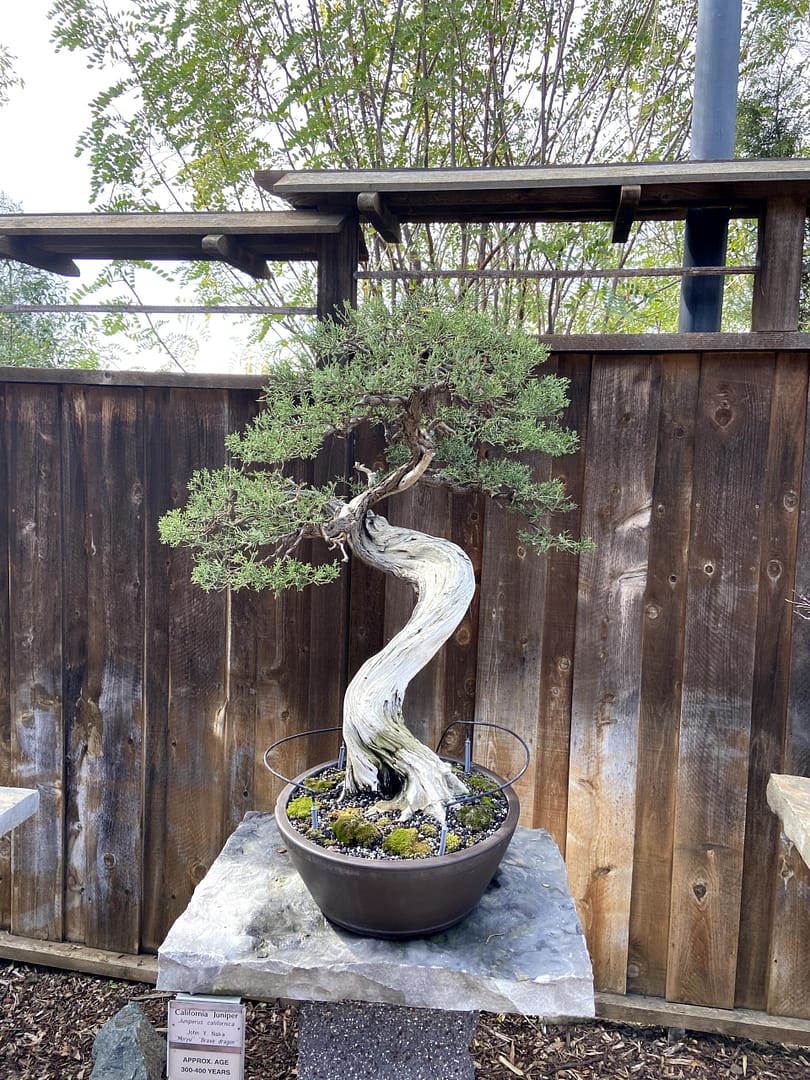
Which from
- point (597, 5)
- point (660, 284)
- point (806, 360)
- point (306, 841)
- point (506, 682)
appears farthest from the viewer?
point (660, 284)

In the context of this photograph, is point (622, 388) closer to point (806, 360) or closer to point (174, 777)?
point (806, 360)

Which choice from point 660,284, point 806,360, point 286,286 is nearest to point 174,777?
point 806,360

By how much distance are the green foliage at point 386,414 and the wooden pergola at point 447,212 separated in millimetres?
395

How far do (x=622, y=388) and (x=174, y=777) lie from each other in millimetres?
1578

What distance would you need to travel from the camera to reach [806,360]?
1.56m

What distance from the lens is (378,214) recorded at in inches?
62.8

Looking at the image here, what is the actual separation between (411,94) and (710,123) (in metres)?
1.55

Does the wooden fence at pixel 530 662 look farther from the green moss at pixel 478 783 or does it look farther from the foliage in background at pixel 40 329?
the foliage in background at pixel 40 329

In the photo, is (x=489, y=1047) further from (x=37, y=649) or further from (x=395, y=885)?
(x=37, y=649)

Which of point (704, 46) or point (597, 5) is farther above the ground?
point (597, 5)

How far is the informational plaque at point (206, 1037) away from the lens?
1.10m

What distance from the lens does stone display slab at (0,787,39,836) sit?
1.25m

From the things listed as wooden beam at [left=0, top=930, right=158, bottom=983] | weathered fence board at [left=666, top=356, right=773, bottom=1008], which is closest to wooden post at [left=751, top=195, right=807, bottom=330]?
weathered fence board at [left=666, top=356, right=773, bottom=1008]

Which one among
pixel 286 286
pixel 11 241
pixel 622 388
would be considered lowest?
pixel 622 388
